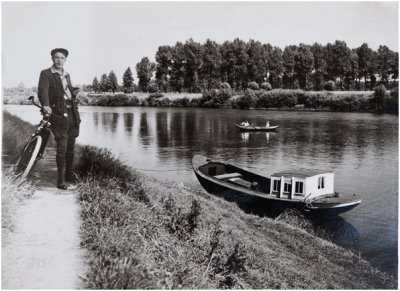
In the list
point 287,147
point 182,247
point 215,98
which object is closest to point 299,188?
point 287,147

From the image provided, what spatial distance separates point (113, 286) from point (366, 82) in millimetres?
12136

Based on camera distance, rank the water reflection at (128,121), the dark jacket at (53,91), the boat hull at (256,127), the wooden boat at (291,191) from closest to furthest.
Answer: the dark jacket at (53,91)
the wooden boat at (291,191)
the water reflection at (128,121)
the boat hull at (256,127)

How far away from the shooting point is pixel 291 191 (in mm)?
10664

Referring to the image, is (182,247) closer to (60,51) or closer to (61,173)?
(61,173)

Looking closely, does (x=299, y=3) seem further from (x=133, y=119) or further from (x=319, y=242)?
(x=133, y=119)

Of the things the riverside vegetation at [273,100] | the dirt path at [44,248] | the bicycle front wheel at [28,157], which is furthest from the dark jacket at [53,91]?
the riverside vegetation at [273,100]

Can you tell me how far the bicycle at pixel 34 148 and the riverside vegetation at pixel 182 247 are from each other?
355mm

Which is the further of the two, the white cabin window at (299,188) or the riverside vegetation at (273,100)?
the riverside vegetation at (273,100)

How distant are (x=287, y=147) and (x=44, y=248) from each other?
10229 mm

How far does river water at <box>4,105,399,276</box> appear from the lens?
9891mm

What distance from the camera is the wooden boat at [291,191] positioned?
10.4 metres

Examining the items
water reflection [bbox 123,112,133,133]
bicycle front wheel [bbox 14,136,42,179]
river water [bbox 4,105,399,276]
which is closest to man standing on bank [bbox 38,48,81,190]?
bicycle front wheel [bbox 14,136,42,179]

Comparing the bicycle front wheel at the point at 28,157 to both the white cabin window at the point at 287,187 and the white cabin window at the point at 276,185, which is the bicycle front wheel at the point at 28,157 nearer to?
the white cabin window at the point at 276,185

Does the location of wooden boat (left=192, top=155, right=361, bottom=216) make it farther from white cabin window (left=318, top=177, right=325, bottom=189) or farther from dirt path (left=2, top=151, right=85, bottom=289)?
dirt path (left=2, top=151, right=85, bottom=289)
